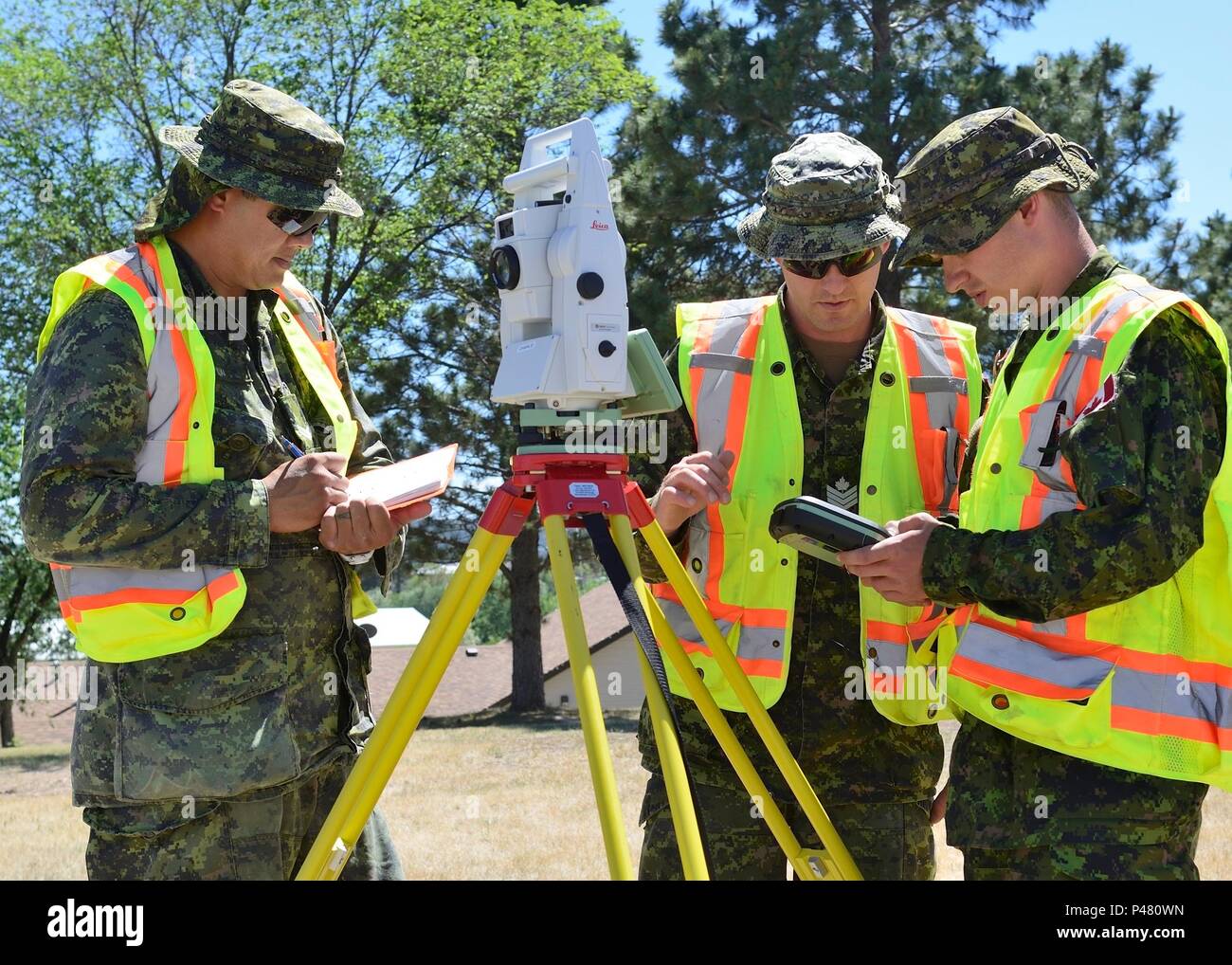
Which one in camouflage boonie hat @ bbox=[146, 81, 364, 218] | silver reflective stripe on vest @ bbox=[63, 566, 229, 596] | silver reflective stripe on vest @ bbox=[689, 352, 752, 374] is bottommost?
silver reflective stripe on vest @ bbox=[63, 566, 229, 596]

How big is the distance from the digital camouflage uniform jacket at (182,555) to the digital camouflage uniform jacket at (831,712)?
0.84 metres

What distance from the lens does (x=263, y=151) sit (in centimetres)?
310

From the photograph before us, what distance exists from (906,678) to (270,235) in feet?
6.07

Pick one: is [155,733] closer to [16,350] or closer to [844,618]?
[844,618]

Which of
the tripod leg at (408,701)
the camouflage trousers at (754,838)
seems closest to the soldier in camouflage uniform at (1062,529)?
the camouflage trousers at (754,838)

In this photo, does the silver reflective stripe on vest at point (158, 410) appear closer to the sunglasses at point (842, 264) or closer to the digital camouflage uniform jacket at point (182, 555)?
the digital camouflage uniform jacket at point (182, 555)

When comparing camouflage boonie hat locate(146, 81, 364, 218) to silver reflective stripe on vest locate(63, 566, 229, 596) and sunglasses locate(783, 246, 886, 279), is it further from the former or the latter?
sunglasses locate(783, 246, 886, 279)

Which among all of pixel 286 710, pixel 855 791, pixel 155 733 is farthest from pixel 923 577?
pixel 155 733

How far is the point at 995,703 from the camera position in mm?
2588

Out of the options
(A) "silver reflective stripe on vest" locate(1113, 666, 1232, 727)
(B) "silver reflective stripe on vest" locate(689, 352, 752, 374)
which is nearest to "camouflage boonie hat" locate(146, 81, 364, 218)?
(B) "silver reflective stripe on vest" locate(689, 352, 752, 374)

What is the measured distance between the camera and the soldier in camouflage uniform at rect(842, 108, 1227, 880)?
2.39m

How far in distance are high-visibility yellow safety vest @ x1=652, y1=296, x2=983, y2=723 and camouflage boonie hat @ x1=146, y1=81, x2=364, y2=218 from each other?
1.01 meters

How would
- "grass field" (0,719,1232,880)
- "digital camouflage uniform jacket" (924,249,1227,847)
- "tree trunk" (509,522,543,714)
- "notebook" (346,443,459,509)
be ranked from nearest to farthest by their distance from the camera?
"digital camouflage uniform jacket" (924,249,1227,847)
"notebook" (346,443,459,509)
"grass field" (0,719,1232,880)
"tree trunk" (509,522,543,714)

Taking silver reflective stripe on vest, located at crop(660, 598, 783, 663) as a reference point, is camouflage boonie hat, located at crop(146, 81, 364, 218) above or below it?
above
